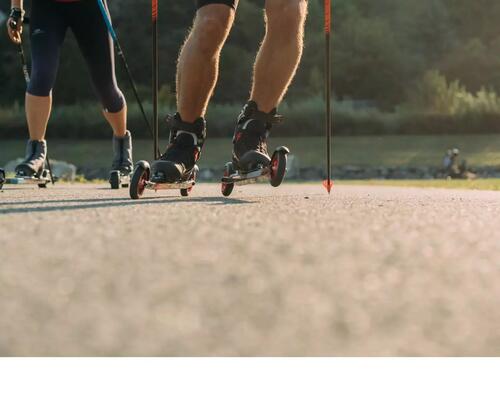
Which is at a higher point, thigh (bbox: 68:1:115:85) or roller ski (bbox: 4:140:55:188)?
thigh (bbox: 68:1:115:85)

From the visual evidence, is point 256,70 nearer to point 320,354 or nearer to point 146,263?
point 146,263

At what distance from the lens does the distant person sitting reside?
13.1 meters

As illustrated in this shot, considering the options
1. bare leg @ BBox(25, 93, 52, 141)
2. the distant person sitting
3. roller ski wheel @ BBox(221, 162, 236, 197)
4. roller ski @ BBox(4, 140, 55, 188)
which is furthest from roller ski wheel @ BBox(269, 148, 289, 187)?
the distant person sitting

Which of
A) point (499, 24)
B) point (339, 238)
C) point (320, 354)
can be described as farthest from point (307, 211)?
point (499, 24)

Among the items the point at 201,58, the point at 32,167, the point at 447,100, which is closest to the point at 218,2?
the point at 201,58

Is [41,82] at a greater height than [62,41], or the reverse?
[62,41]

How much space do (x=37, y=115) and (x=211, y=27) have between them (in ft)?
6.59

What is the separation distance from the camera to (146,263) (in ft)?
5.39

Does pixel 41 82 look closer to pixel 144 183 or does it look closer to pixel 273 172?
pixel 144 183

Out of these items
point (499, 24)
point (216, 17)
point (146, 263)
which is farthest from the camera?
point (499, 24)

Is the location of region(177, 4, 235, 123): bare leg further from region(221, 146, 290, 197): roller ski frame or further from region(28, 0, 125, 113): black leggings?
region(28, 0, 125, 113): black leggings

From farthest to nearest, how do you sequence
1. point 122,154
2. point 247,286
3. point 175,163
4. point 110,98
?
point 122,154, point 110,98, point 175,163, point 247,286

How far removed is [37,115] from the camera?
A: 5137 millimetres

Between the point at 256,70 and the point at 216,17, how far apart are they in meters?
0.33
